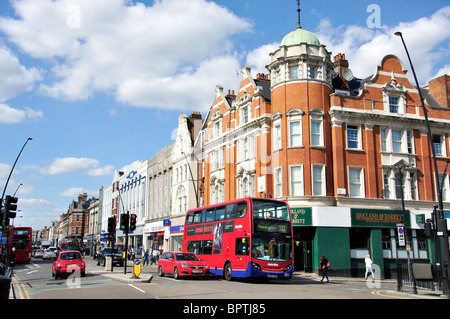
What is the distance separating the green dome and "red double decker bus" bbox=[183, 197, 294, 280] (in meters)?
15.1

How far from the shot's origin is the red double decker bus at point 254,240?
20469 millimetres

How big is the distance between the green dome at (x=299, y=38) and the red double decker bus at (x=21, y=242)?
111ft

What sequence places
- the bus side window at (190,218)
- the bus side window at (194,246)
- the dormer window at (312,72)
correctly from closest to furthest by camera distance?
the bus side window at (194,246) → the bus side window at (190,218) → the dormer window at (312,72)

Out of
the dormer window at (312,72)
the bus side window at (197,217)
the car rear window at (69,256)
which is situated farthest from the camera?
the dormer window at (312,72)

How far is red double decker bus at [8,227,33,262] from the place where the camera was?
45438mm

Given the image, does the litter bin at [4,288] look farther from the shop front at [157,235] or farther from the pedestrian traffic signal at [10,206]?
the shop front at [157,235]

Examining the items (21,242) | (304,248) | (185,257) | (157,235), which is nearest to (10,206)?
(185,257)

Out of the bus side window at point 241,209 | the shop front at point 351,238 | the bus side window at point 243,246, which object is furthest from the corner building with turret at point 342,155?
the bus side window at point 243,246

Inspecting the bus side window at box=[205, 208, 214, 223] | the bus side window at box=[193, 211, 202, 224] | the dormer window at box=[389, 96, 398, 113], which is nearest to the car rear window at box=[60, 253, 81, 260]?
the bus side window at box=[193, 211, 202, 224]

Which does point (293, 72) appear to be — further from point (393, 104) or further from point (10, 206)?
point (10, 206)

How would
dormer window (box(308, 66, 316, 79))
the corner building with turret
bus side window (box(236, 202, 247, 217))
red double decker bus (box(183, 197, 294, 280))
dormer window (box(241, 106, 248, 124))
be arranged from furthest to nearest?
dormer window (box(241, 106, 248, 124)) < dormer window (box(308, 66, 316, 79)) < the corner building with turret < bus side window (box(236, 202, 247, 217)) < red double decker bus (box(183, 197, 294, 280))

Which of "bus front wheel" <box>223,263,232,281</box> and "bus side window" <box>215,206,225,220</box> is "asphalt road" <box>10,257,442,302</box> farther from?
"bus side window" <box>215,206,225,220</box>

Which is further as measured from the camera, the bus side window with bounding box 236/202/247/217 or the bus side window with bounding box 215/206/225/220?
the bus side window with bounding box 215/206/225/220
